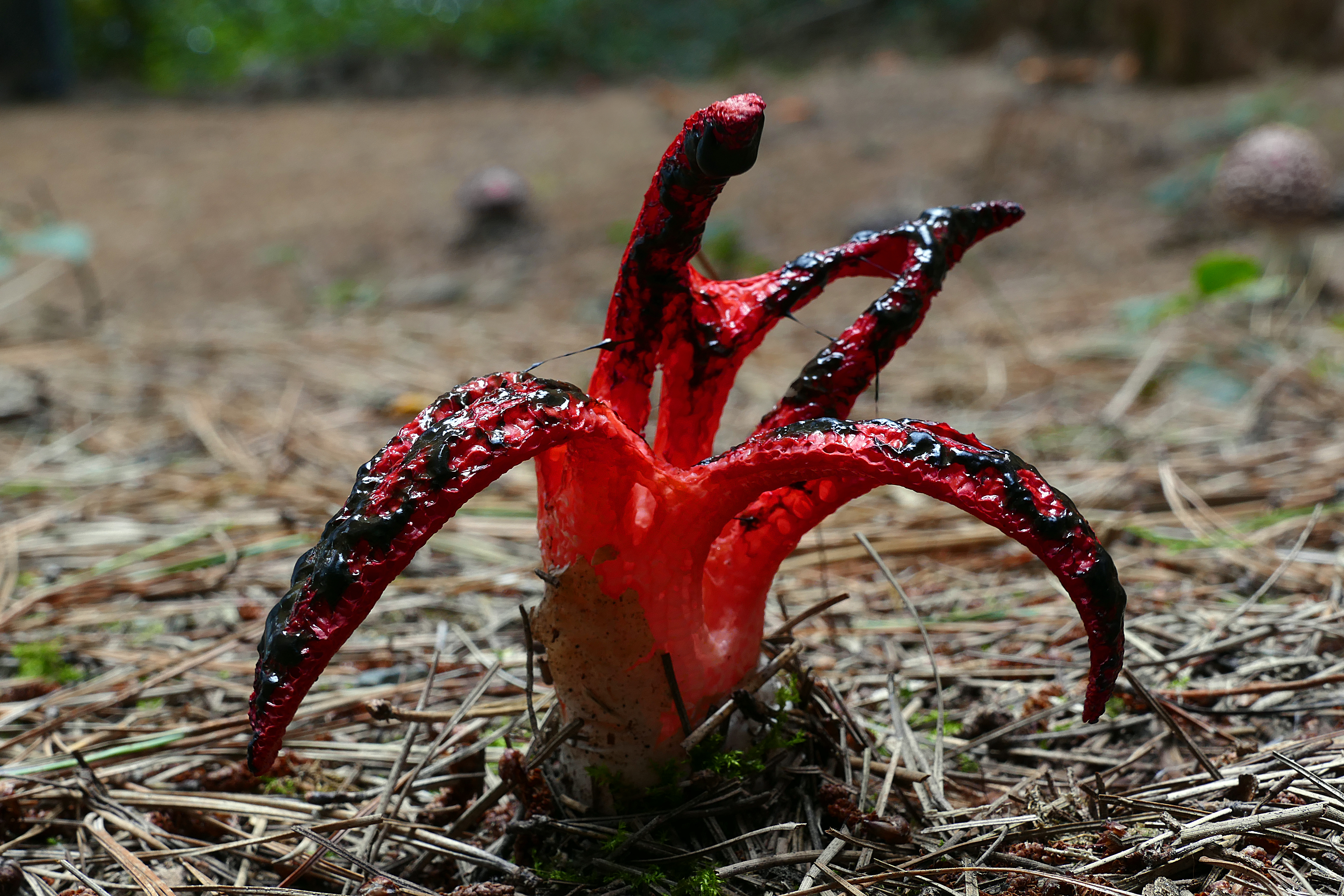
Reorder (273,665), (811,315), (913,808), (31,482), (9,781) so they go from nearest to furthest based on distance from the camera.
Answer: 1. (273,665)
2. (913,808)
3. (9,781)
4. (31,482)
5. (811,315)

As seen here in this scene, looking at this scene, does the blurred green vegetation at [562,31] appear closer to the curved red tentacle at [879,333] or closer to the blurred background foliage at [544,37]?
the blurred background foliage at [544,37]

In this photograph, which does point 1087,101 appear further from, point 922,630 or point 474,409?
point 474,409

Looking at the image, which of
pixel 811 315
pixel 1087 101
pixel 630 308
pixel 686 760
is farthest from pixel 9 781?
pixel 1087 101

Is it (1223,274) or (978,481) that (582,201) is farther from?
(978,481)

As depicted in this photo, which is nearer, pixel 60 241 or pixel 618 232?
pixel 60 241

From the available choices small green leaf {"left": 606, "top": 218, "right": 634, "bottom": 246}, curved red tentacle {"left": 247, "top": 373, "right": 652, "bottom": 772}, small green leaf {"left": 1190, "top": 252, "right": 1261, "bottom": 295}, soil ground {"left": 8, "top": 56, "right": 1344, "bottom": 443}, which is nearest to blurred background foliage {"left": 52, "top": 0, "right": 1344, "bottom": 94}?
soil ground {"left": 8, "top": 56, "right": 1344, "bottom": 443}

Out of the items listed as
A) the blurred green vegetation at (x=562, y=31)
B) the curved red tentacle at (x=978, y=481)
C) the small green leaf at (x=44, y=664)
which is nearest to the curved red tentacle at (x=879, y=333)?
the curved red tentacle at (x=978, y=481)

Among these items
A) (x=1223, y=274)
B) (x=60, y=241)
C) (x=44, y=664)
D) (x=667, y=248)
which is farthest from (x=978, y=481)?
(x=60, y=241)
